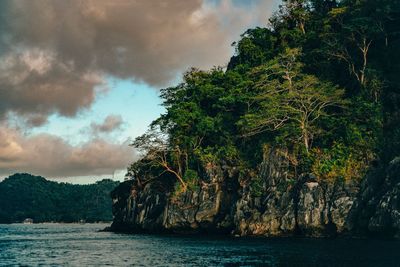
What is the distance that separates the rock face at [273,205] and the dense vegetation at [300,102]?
1958 millimetres

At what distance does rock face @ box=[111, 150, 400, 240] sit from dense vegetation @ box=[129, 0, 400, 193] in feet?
6.42

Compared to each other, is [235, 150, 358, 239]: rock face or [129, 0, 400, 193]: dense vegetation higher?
[129, 0, 400, 193]: dense vegetation

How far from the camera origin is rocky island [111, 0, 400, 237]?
57625mm

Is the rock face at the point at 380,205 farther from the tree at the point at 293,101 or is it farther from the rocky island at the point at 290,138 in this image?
the tree at the point at 293,101

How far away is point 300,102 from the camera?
65125 mm

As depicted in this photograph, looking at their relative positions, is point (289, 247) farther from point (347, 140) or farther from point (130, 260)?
point (347, 140)

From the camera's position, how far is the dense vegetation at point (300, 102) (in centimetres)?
6103

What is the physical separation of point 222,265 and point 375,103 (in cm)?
3804

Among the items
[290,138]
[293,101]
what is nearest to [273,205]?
[290,138]

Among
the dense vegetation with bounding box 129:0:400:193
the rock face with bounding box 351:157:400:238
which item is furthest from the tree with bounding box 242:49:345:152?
the rock face with bounding box 351:157:400:238

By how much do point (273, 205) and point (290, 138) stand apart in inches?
413

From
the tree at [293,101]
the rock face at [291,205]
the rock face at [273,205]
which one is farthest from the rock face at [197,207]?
the tree at [293,101]

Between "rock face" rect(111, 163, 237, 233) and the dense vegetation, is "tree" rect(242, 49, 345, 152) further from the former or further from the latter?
"rock face" rect(111, 163, 237, 233)

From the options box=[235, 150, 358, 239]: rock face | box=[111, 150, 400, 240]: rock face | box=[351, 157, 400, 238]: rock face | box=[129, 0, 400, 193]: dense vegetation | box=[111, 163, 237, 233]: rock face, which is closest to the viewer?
box=[351, 157, 400, 238]: rock face
